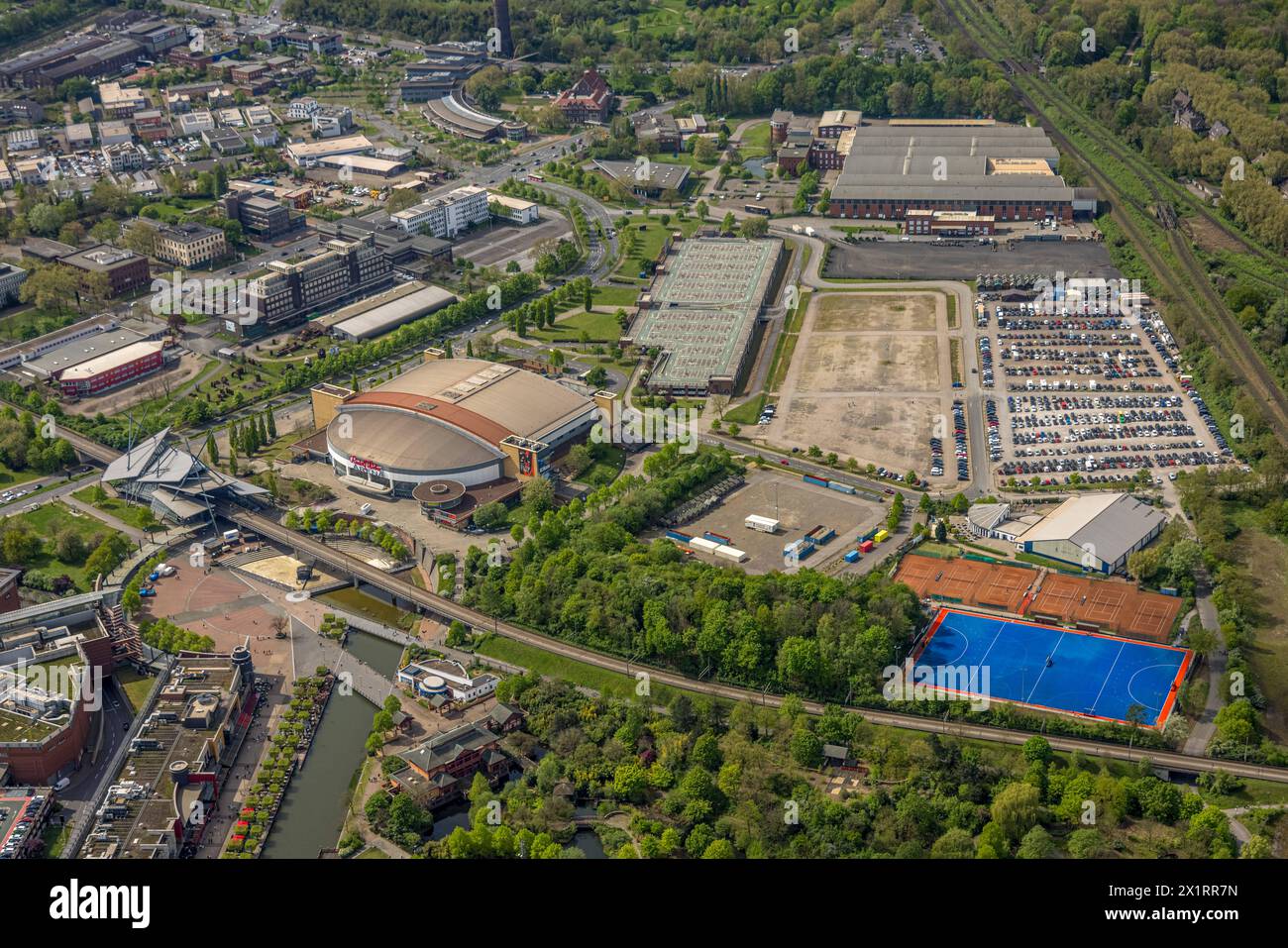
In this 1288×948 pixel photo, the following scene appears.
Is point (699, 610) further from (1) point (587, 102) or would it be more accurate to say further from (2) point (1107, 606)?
(1) point (587, 102)

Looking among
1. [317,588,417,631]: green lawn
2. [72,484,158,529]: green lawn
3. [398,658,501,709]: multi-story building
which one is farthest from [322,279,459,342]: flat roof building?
[398,658,501,709]: multi-story building

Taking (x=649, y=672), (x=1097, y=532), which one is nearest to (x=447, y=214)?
(x=649, y=672)

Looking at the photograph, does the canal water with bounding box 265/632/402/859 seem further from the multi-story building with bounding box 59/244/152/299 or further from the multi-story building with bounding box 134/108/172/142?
the multi-story building with bounding box 134/108/172/142

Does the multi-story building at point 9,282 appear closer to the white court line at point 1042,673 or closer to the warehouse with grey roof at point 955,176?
the warehouse with grey roof at point 955,176

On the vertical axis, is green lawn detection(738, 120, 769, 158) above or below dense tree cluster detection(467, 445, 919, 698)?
above

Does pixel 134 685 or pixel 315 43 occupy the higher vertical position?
pixel 315 43

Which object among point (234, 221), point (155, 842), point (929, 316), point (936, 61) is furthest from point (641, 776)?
point (936, 61)
